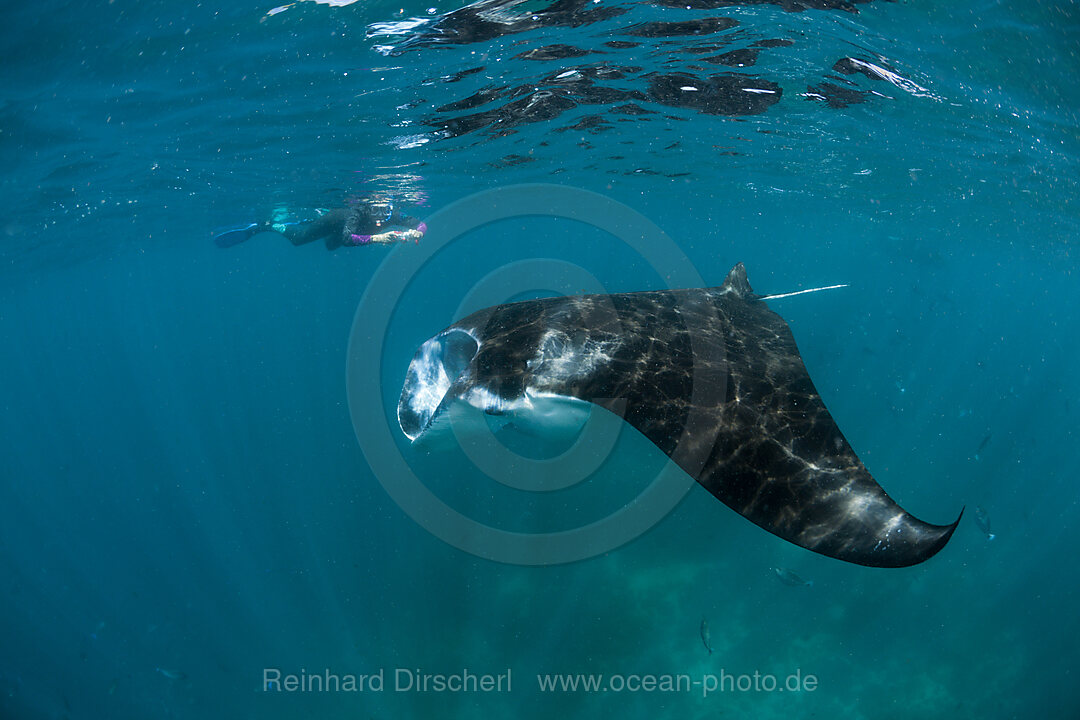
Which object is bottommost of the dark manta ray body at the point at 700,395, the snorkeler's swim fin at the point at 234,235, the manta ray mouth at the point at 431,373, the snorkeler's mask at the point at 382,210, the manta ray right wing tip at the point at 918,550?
the snorkeler's mask at the point at 382,210

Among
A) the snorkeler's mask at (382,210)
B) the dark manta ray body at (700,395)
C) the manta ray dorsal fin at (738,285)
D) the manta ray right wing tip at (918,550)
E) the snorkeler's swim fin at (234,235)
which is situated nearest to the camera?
the manta ray right wing tip at (918,550)

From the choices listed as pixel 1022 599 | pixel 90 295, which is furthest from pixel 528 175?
pixel 90 295

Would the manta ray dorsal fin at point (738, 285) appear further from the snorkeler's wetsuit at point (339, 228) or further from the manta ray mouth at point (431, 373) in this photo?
the snorkeler's wetsuit at point (339, 228)

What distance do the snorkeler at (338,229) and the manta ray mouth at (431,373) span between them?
13225 mm

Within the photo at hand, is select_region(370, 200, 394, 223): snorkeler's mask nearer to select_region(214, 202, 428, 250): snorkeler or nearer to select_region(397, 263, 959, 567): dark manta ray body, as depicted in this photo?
select_region(214, 202, 428, 250): snorkeler

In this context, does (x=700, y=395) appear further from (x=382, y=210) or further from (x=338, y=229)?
(x=382, y=210)

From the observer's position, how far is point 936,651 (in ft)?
39.0

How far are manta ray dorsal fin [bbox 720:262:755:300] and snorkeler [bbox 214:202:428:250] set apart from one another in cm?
1389

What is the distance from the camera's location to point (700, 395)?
4.13 meters

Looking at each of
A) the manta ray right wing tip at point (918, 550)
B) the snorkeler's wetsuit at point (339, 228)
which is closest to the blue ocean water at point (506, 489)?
the snorkeler's wetsuit at point (339, 228)

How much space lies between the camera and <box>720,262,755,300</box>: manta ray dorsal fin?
295 inches

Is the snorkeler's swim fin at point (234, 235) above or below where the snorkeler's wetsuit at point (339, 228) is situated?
above

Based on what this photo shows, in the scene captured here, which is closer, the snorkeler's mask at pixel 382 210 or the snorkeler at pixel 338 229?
the snorkeler at pixel 338 229

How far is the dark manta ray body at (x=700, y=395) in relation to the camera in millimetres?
3012
